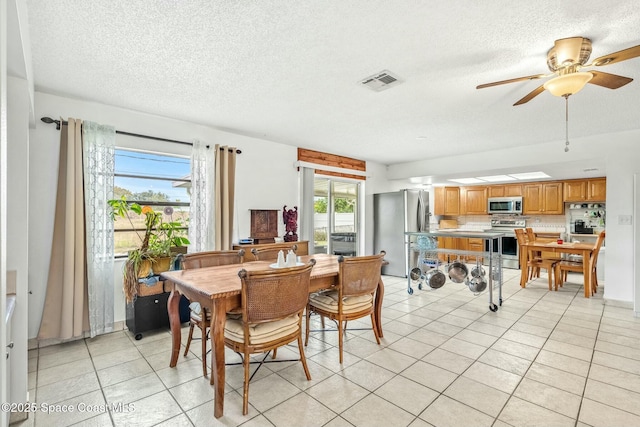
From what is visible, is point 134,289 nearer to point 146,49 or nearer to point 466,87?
point 146,49

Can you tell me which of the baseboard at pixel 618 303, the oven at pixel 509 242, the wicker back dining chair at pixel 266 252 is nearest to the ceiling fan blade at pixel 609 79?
the wicker back dining chair at pixel 266 252

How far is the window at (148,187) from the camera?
11.2ft

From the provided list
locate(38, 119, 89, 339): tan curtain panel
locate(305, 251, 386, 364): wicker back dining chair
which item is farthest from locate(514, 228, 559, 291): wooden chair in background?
locate(38, 119, 89, 339): tan curtain panel

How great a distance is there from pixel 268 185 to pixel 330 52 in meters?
2.70

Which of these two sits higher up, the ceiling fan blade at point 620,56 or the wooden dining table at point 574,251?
the ceiling fan blade at point 620,56

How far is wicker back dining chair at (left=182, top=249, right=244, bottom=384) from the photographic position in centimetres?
237

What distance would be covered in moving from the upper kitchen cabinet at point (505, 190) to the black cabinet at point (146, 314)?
24.3 feet

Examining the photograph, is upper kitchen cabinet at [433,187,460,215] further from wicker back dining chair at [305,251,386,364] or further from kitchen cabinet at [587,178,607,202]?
wicker back dining chair at [305,251,386,364]

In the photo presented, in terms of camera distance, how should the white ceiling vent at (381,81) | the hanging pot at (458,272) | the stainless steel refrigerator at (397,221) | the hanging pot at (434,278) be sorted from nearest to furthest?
the white ceiling vent at (381,81) → the hanging pot at (458,272) → the hanging pot at (434,278) → the stainless steel refrigerator at (397,221)

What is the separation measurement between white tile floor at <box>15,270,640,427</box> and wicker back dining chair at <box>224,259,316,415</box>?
374 millimetres

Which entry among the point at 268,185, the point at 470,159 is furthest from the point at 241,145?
the point at 470,159

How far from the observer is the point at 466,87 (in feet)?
8.86

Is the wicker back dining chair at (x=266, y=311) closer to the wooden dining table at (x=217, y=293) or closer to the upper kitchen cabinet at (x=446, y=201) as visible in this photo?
the wooden dining table at (x=217, y=293)

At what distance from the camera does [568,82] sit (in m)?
1.98
